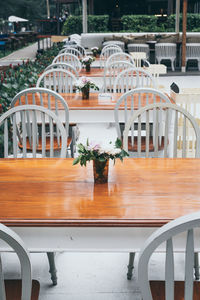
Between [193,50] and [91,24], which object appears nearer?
[193,50]

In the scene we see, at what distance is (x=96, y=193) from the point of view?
5.70 feet

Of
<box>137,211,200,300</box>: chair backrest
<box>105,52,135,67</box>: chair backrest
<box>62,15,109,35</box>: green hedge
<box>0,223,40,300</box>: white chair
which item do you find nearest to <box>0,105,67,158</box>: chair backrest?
<box>0,223,40,300</box>: white chair

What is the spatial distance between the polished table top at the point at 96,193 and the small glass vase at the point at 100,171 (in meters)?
0.03

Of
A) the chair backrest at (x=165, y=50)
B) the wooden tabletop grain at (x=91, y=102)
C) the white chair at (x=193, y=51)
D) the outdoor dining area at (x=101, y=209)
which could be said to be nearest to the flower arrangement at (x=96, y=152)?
the outdoor dining area at (x=101, y=209)

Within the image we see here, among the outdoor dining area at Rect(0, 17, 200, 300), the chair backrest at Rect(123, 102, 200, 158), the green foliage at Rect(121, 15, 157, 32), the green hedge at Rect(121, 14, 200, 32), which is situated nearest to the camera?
the outdoor dining area at Rect(0, 17, 200, 300)

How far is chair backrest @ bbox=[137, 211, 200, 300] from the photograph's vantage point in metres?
1.09

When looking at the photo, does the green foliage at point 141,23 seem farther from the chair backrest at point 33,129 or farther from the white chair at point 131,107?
the chair backrest at point 33,129

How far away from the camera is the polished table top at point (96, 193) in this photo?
4.92 feet

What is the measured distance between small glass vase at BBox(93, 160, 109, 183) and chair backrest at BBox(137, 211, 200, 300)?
68cm

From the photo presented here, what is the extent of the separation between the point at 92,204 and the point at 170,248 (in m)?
0.52

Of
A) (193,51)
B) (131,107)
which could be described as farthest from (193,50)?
(131,107)

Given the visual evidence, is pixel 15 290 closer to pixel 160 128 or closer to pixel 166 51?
pixel 160 128

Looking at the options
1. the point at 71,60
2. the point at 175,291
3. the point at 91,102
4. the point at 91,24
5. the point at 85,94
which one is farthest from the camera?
the point at 91,24

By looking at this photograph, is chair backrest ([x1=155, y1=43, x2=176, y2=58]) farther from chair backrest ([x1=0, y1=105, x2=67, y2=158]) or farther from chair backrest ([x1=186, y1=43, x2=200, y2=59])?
chair backrest ([x1=0, y1=105, x2=67, y2=158])
